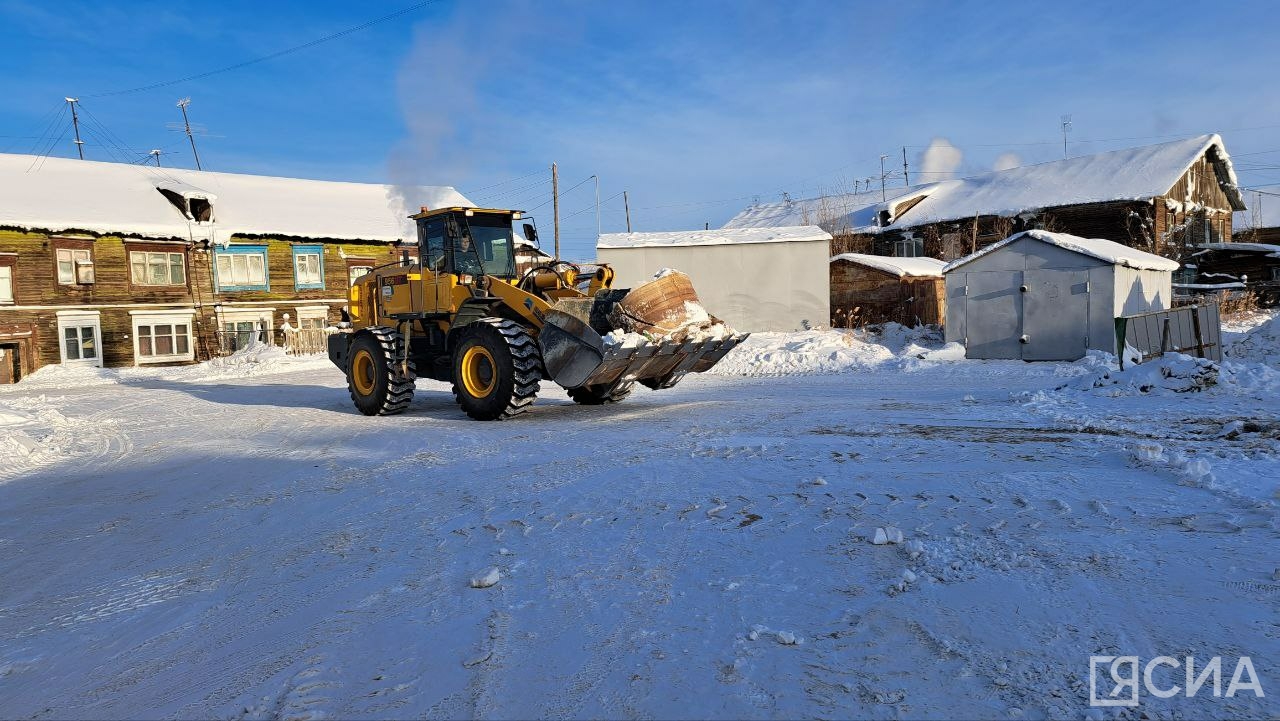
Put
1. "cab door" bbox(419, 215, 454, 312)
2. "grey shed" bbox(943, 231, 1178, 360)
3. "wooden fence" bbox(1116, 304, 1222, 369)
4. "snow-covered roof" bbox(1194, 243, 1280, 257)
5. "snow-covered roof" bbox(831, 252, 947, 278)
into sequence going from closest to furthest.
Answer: "cab door" bbox(419, 215, 454, 312) < "wooden fence" bbox(1116, 304, 1222, 369) < "grey shed" bbox(943, 231, 1178, 360) < "snow-covered roof" bbox(831, 252, 947, 278) < "snow-covered roof" bbox(1194, 243, 1280, 257)

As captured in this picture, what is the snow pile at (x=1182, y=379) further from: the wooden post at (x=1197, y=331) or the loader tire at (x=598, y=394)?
the loader tire at (x=598, y=394)

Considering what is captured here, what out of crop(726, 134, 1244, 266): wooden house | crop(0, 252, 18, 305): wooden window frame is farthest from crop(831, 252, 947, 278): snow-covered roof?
crop(0, 252, 18, 305): wooden window frame

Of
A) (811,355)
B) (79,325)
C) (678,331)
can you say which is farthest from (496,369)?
(79,325)

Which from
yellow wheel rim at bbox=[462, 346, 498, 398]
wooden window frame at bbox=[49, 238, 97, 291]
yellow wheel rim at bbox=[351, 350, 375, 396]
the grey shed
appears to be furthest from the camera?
wooden window frame at bbox=[49, 238, 97, 291]

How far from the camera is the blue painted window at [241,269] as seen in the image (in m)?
30.9

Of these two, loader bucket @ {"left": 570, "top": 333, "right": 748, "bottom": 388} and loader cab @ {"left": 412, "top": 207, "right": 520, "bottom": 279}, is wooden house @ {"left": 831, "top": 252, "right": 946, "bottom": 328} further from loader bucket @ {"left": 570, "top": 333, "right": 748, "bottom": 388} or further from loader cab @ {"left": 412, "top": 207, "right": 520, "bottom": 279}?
loader cab @ {"left": 412, "top": 207, "right": 520, "bottom": 279}

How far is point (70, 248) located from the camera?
27.6 m

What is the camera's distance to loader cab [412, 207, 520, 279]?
11891mm

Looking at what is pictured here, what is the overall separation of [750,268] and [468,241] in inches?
624

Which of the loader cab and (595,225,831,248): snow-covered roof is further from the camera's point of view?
(595,225,831,248): snow-covered roof

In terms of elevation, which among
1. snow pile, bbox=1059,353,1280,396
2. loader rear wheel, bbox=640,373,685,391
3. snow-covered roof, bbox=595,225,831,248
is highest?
Result: snow-covered roof, bbox=595,225,831,248

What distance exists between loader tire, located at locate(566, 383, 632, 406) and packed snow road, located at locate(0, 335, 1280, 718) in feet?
10.3

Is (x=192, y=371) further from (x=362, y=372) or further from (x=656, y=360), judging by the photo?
(x=656, y=360)

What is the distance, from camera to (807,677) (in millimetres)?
3188
